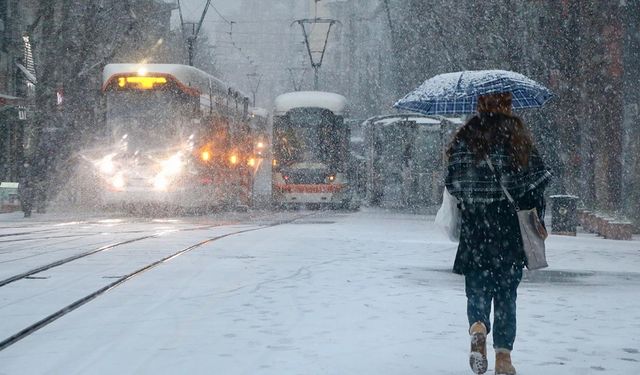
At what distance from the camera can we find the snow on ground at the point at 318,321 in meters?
5.91

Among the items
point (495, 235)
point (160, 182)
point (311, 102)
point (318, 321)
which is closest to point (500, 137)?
point (495, 235)

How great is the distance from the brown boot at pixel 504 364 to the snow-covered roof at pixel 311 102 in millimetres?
24486

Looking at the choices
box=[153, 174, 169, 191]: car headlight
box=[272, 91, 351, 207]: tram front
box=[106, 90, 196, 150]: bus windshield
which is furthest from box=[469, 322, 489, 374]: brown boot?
box=[272, 91, 351, 207]: tram front

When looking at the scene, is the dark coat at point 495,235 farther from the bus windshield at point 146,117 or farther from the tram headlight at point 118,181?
the tram headlight at point 118,181

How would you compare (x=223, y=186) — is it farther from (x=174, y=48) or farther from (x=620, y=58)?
(x=174, y=48)

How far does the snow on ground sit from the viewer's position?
5910mm

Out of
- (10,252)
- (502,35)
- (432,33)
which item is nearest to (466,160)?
(10,252)

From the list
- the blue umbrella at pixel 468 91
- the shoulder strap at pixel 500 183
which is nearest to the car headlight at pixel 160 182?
the blue umbrella at pixel 468 91

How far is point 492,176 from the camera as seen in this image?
5691mm

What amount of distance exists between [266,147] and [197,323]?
108ft

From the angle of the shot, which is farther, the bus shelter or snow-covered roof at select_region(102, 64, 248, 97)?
the bus shelter

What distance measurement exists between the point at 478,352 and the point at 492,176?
1.06 metres

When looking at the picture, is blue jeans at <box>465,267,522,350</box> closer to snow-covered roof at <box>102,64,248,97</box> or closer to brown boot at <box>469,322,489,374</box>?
brown boot at <box>469,322,489,374</box>

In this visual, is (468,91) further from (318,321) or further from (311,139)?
(311,139)
